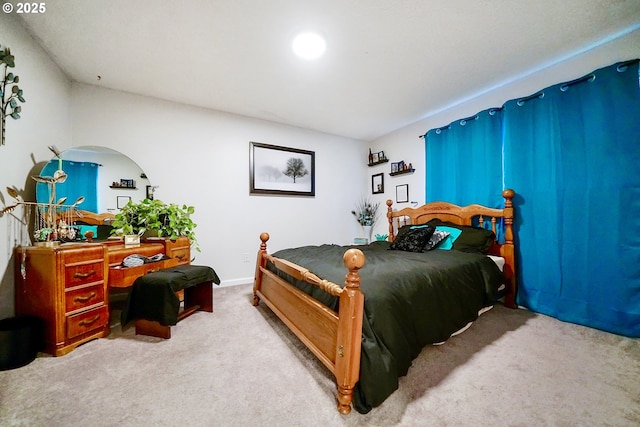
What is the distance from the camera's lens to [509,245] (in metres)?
2.48

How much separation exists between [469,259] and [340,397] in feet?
5.55

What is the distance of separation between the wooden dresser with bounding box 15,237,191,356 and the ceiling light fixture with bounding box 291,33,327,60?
2.43 meters

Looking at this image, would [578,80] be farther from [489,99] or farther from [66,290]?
[66,290]

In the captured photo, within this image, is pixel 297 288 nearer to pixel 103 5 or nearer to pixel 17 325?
pixel 17 325

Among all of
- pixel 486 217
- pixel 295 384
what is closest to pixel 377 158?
pixel 486 217

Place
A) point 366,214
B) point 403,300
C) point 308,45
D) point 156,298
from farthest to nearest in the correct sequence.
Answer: point 366,214 < point 308,45 < point 156,298 < point 403,300

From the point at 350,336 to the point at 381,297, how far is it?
285mm

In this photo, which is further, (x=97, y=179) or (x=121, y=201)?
(x=121, y=201)

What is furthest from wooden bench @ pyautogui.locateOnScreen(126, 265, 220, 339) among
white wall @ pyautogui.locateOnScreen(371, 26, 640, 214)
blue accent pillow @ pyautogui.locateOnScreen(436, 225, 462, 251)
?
white wall @ pyautogui.locateOnScreen(371, 26, 640, 214)

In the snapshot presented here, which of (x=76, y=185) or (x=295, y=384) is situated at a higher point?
(x=76, y=185)

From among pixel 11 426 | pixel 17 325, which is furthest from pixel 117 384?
pixel 17 325

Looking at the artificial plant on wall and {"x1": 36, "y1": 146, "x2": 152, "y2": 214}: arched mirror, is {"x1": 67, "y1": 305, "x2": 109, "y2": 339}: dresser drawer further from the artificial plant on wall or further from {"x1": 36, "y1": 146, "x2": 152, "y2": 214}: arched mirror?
the artificial plant on wall

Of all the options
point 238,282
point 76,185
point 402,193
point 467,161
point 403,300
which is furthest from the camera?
point 402,193

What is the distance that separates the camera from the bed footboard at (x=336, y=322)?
3.78 feet
